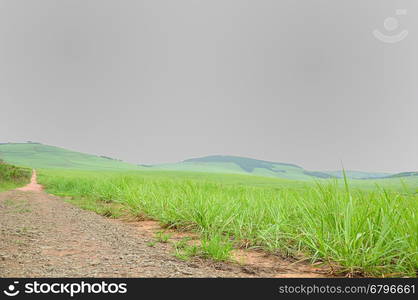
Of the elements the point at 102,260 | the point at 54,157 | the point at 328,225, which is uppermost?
the point at 54,157

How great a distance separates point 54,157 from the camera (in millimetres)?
158625

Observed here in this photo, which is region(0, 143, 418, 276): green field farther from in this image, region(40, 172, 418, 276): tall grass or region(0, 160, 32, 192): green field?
region(0, 160, 32, 192): green field

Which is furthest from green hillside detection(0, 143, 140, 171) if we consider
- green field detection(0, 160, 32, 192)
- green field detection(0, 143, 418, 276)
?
green field detection(0, 143, 418, 276)

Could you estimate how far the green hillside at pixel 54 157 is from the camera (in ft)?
471

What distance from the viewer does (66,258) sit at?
5.35 meters

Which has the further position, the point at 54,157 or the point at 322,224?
the point at 54,157

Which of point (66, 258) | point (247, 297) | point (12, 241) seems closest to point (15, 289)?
point (66, 258)

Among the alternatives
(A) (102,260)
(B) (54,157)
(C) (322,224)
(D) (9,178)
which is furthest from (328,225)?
(B) (54,157)

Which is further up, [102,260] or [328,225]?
[328,225]

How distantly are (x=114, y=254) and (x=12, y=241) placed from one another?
249 centimetres

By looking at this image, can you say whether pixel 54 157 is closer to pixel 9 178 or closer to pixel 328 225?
pixel 9 178

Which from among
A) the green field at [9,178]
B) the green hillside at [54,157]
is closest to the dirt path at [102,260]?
the green field at [9,178]

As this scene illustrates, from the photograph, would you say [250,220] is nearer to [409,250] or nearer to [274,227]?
[274,227]

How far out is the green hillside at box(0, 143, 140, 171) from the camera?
471ft
